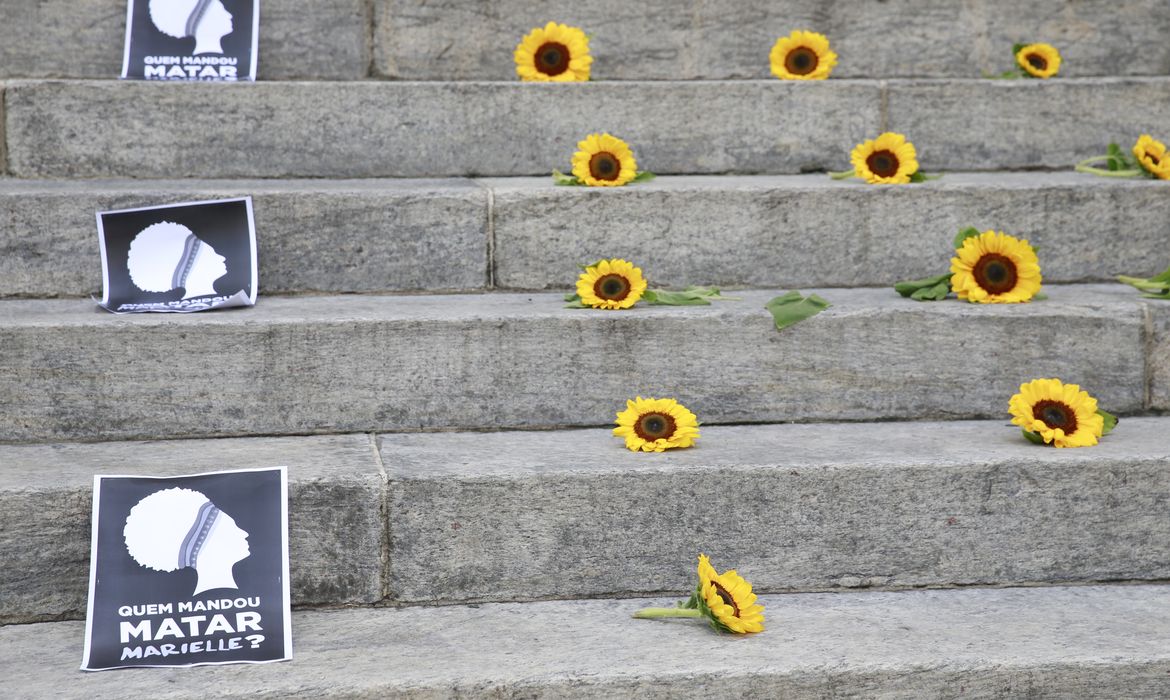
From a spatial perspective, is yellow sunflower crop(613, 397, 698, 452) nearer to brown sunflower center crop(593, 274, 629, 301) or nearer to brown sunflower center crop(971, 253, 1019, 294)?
brown sunflower center crop(593, 274, 629, 301)

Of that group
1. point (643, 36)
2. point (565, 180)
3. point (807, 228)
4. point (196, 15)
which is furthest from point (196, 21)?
point (807, 228)

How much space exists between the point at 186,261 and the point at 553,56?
139cm

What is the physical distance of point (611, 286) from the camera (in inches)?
126

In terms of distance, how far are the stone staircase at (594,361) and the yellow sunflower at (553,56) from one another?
0.17m

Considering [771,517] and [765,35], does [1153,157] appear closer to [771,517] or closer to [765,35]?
[765,35]

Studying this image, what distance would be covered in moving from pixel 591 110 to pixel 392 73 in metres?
0.77

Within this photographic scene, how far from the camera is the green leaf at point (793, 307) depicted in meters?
3.11

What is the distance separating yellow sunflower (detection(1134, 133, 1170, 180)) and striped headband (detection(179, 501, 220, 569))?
280 cm

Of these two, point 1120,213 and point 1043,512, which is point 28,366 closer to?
point 1043,512

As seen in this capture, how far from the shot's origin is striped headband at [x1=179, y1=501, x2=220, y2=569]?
8.10 ft

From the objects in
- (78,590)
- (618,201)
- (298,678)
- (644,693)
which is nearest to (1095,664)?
(644,693)

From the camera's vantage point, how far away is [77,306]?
3.18 meters

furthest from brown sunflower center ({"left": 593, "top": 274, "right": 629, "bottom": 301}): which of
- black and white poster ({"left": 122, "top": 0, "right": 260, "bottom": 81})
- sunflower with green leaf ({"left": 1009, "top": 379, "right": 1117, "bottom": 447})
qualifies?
black and white poster ({"left": 122, "top": 0, "right": 260, "bottom": 81})

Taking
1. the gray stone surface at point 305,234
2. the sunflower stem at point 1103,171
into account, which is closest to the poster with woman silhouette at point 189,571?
the gray stone surface at point 305,234
